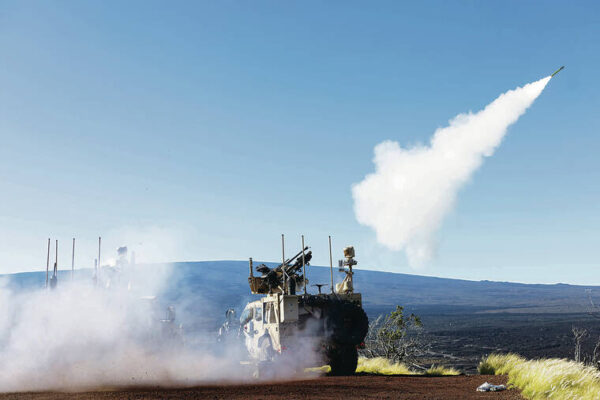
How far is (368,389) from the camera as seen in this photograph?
1427 centimetres

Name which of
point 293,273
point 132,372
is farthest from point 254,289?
point 132,372

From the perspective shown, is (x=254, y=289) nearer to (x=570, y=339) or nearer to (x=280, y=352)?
(x=280, y=352)

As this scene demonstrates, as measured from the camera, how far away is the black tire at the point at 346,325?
61.6ft

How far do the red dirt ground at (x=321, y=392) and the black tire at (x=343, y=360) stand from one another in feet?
8.28

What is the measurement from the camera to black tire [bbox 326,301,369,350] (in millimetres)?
18766

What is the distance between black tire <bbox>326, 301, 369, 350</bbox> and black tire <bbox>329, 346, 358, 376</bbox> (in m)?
0.28

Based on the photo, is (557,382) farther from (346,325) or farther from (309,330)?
(309,330)

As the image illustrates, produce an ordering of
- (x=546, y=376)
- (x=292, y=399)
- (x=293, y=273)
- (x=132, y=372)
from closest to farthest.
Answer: (x=292, y=399) → (x=546, y=376) → (x=132, y=372) → (x=293, y=273)

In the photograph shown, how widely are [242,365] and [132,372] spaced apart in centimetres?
366

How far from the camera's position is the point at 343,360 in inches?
742

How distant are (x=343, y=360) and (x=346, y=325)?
112cm

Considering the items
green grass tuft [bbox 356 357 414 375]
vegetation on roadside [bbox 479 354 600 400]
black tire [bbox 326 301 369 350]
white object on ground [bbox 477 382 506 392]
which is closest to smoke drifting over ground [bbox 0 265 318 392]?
black tire [bbox 326 301 369 350]

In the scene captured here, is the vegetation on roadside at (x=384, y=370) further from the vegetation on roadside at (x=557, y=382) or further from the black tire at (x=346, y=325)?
the vegetation on roadside at (x=557, y=382)

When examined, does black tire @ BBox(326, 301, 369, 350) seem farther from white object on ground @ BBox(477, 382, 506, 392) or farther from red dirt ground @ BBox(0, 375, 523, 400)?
white object on ground @ BBox(477, 382, 506, 392)
